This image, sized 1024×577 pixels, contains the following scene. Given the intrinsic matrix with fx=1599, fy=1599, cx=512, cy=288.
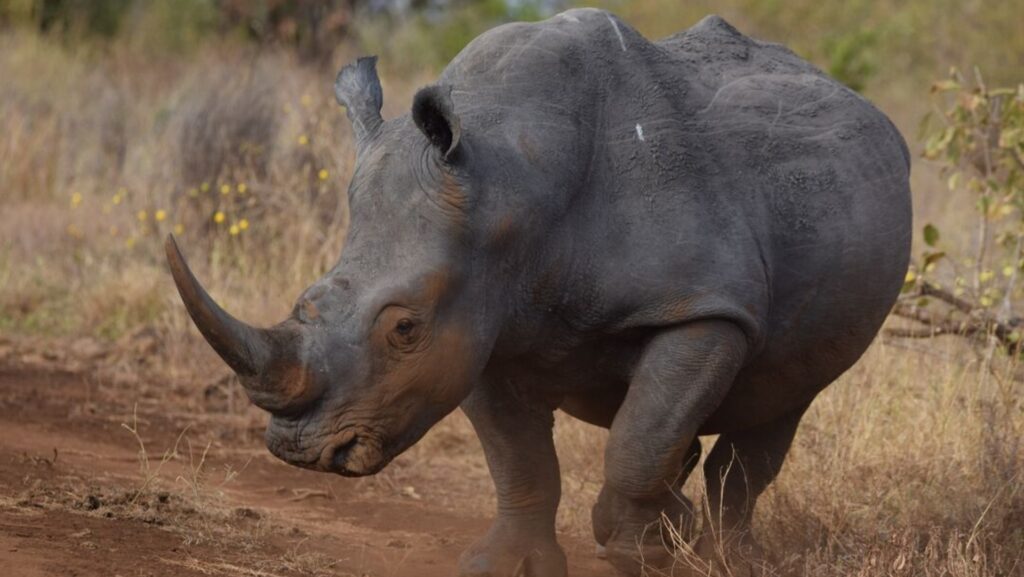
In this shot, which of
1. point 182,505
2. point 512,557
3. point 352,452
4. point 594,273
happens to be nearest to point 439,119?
point 594,273

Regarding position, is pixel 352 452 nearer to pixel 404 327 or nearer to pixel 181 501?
pixel 404 327

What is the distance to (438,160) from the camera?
4367 millimetres

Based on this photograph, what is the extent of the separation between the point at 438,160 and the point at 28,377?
5016mm

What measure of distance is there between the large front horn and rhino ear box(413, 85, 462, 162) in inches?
27.6

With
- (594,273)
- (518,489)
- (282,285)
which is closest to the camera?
(594,273)

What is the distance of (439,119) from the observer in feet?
14.2

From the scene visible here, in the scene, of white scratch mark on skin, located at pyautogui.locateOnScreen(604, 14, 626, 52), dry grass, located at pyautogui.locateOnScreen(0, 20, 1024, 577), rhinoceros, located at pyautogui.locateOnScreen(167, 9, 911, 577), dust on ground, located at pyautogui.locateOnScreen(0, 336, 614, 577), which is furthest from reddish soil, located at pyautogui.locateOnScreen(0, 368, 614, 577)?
white scratch mark on skin, located at pyautogui.locateOnScreen(604, 14, 626, 52)

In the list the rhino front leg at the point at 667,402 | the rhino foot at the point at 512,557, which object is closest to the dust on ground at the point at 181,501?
the rhino foot at the point at 512,557

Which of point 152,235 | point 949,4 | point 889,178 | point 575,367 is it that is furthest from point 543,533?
point 949,4

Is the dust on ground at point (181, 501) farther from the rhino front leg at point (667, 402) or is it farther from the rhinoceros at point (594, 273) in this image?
the rhino front leg at point (667, 402)

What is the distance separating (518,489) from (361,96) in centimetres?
141

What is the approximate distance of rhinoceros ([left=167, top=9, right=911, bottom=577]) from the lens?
168 inches

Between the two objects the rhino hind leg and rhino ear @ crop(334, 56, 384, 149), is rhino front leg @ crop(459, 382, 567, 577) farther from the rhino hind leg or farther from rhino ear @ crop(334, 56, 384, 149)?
rhino ear @ crop(334, 56, 384, 149)

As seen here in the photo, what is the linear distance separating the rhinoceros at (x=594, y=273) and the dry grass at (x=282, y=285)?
21.0 inches
